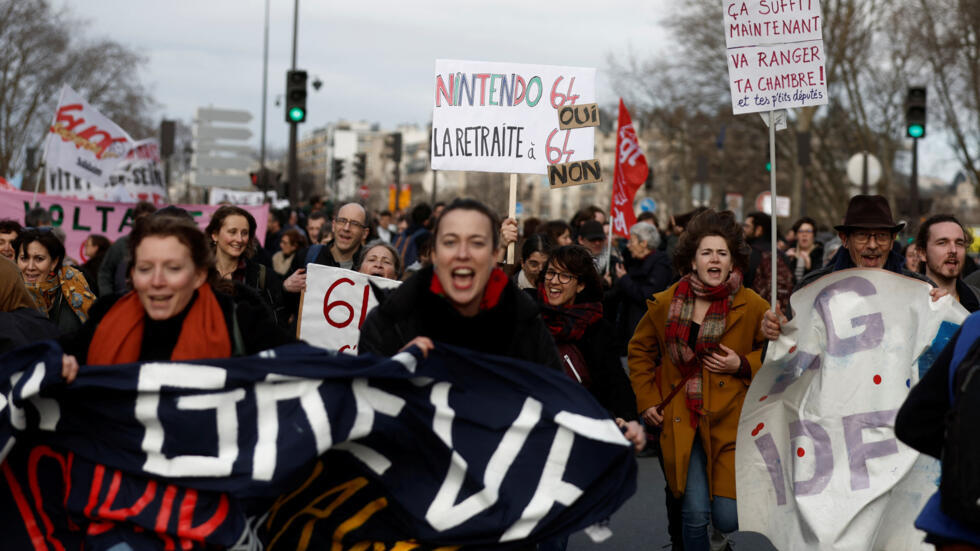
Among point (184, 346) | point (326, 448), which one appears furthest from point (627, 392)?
point (184, 346)

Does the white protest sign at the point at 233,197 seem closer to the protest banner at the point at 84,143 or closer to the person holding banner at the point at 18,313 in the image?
the protest banner at the point at 84,143

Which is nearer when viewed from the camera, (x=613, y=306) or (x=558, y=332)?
(x=558, y=332)

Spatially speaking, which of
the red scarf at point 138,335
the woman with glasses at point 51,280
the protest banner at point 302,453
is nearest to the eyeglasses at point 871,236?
the protest banner at point 302,453

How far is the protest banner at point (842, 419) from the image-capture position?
5367 mm

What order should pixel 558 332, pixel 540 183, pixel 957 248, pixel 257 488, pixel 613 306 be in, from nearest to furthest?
pixel 257 488, pixel 558 332, pixel 957 248, pixel 613 306, pixel 540 183

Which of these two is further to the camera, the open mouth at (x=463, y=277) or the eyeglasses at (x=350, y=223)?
the eyeglasses at (x=350, y=223)

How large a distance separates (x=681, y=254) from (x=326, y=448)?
241 cm

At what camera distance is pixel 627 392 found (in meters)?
5.54

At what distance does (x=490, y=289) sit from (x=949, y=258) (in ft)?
10.2

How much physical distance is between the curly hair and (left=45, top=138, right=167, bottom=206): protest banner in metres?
11.5

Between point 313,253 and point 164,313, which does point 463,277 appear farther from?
point 313,253

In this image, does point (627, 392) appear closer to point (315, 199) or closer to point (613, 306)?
point (613, 306)

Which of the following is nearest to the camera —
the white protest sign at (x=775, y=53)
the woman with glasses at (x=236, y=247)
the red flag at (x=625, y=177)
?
the white protest sign at (x=775, y=53)

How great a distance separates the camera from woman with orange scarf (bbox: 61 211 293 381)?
13.4ft
